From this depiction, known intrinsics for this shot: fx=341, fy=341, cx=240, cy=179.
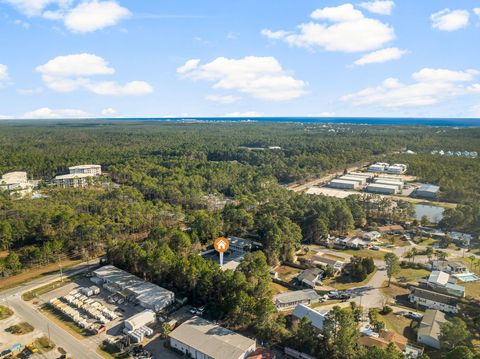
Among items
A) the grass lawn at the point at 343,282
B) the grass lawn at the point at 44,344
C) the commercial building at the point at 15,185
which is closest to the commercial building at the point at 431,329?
the grass lawn at the point at 343,282

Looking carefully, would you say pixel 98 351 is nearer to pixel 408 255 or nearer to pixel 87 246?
pixel 87 246

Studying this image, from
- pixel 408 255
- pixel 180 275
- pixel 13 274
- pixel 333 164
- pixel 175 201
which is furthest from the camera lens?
pixel 333 164

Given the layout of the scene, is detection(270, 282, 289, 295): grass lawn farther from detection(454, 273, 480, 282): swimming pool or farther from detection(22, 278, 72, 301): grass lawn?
detection(22, 278, 72, 301): grass lawn

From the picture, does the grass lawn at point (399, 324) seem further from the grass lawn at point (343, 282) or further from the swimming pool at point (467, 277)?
the swimming pool at point (467, 277)

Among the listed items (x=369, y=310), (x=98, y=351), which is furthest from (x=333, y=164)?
(x=98, y=351)

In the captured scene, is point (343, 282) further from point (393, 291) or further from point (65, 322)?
point (65, 322)

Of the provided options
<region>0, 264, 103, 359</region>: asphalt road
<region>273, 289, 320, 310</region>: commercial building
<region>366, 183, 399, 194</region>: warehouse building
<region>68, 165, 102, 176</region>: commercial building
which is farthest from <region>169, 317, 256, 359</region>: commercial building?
<region>68, 165, 102, 176</region>: commercial building
